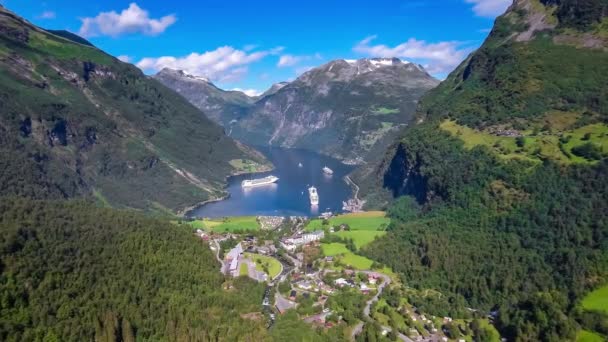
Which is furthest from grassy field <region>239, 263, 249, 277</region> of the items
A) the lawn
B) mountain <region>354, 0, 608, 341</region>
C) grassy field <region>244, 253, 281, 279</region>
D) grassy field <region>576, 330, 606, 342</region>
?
grassy field <region>576, 330, 606, 342</region>

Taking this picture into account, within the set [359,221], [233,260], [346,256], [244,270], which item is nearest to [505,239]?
[346,256]

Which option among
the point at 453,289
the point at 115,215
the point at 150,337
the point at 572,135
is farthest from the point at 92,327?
the point at 572,135

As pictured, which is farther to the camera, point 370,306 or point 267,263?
point 267,263

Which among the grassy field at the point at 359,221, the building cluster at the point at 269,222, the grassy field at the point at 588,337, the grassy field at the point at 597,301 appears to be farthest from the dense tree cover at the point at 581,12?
the grassy field at the point at 588,337

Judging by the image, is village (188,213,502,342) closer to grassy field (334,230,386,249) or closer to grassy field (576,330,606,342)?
grassy field (334,230,386,249)

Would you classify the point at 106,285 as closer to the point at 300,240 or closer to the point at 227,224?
the point at 300,240

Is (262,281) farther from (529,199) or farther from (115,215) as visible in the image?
(529,199)
